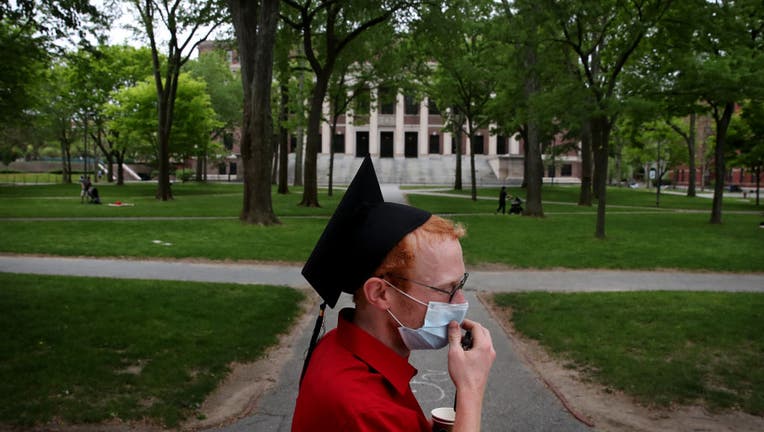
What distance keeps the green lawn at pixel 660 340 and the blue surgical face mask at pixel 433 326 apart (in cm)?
484

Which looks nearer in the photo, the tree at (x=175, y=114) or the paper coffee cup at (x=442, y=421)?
the paper coffee cup at (x=442, y=421)

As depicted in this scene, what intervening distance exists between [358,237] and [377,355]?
36 centimetres

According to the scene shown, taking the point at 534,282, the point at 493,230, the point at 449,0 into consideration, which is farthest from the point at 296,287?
the point at 449,0

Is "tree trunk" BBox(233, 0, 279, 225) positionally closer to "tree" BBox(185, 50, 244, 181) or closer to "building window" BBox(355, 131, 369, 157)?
"tree" BBox(185, 50, 244, 181)

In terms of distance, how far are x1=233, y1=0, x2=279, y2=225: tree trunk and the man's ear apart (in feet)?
63.7

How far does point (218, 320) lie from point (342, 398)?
749cm

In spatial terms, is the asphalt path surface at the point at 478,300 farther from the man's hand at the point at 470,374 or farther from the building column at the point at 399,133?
the building column at the point at 399,133

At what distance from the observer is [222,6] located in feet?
90.5

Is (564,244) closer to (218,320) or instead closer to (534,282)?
(534,282)

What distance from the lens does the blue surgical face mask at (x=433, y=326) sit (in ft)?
6.24

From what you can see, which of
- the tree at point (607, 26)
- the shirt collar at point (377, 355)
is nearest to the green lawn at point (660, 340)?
the shirt collar at point (377, 355)

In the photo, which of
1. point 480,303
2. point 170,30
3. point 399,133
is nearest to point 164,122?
point 170,30

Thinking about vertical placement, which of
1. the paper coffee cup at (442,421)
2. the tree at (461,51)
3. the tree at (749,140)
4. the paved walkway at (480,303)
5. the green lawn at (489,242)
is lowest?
the paved walkway at (480,303)

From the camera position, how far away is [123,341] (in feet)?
23.8
